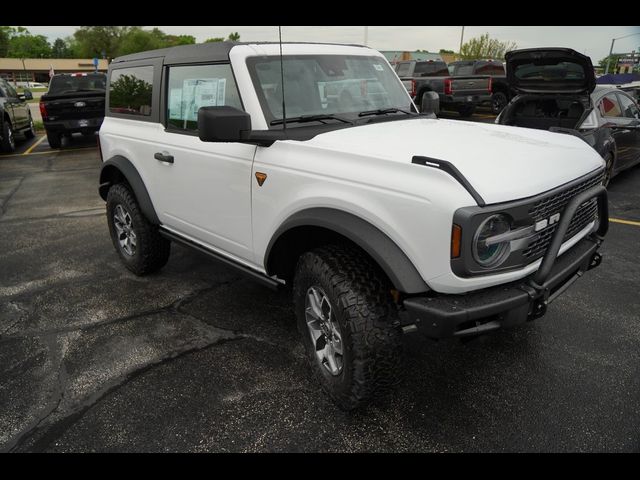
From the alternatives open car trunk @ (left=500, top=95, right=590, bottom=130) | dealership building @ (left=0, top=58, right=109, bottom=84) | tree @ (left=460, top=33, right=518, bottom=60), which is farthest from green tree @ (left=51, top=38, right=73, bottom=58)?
open car trunk @ (left=500, top=95, right=590, bottom=130)

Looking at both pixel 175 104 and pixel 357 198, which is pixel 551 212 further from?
pixel 175 104

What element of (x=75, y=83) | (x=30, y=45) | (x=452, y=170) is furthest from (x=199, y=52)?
(x=30, y=45)

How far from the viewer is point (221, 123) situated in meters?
2.56

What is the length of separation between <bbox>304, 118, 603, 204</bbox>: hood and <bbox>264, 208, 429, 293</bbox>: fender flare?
13.3 inches

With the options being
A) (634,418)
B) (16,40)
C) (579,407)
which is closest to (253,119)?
(579,407)

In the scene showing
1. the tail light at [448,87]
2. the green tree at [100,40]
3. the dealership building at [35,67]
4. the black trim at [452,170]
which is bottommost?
the black trim at [452,170]

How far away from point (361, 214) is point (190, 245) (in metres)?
1.87

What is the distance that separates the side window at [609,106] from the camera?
22.4 feet

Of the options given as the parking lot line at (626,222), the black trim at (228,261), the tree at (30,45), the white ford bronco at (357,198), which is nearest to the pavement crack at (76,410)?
the black trim at (228,261)

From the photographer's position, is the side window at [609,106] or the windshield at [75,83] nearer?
the side window at [609,106]

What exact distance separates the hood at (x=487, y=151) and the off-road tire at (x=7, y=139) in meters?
11.9

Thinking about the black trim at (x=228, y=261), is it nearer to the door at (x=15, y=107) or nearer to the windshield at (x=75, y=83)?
the door at (x=15, y=107)

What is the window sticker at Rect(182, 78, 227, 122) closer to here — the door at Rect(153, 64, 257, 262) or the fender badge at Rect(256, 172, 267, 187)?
the door at Rect(153, 64, 257, 262)

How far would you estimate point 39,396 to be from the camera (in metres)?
2.88
